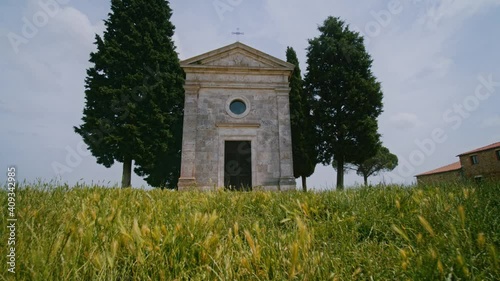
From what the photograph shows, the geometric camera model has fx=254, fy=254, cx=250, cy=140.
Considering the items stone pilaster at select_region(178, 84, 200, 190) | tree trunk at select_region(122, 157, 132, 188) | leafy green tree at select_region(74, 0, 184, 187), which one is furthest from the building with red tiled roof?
tree trunk at select_region(122, 157, 132, 188)

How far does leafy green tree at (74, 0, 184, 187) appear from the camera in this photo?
1625 cm

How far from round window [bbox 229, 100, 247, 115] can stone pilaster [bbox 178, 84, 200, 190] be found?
213cm

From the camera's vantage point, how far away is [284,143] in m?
14.7

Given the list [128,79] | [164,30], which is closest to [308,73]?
[164,30]

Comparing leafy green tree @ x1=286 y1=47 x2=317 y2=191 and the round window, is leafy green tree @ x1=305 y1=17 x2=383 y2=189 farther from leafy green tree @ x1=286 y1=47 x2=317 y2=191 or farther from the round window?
the round window

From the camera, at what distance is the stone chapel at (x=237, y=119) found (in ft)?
46.8

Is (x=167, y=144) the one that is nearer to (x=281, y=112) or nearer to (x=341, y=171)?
(x=281, y=112)

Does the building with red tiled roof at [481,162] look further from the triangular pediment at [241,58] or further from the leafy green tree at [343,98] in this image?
the triangular pediment at [241,58]

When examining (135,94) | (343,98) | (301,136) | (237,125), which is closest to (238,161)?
(237,125)

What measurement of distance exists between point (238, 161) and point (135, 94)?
8633 millimetres

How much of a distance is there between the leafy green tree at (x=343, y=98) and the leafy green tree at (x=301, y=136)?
2.21ft

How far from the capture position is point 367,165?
139 feet

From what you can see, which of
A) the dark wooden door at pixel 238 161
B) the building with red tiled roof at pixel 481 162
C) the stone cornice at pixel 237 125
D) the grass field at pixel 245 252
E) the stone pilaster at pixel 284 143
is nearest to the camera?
the grass field at pixel 245 252

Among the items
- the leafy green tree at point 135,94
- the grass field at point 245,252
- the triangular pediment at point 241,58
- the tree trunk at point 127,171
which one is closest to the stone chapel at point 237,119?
the triangular pediment at point 241,58
